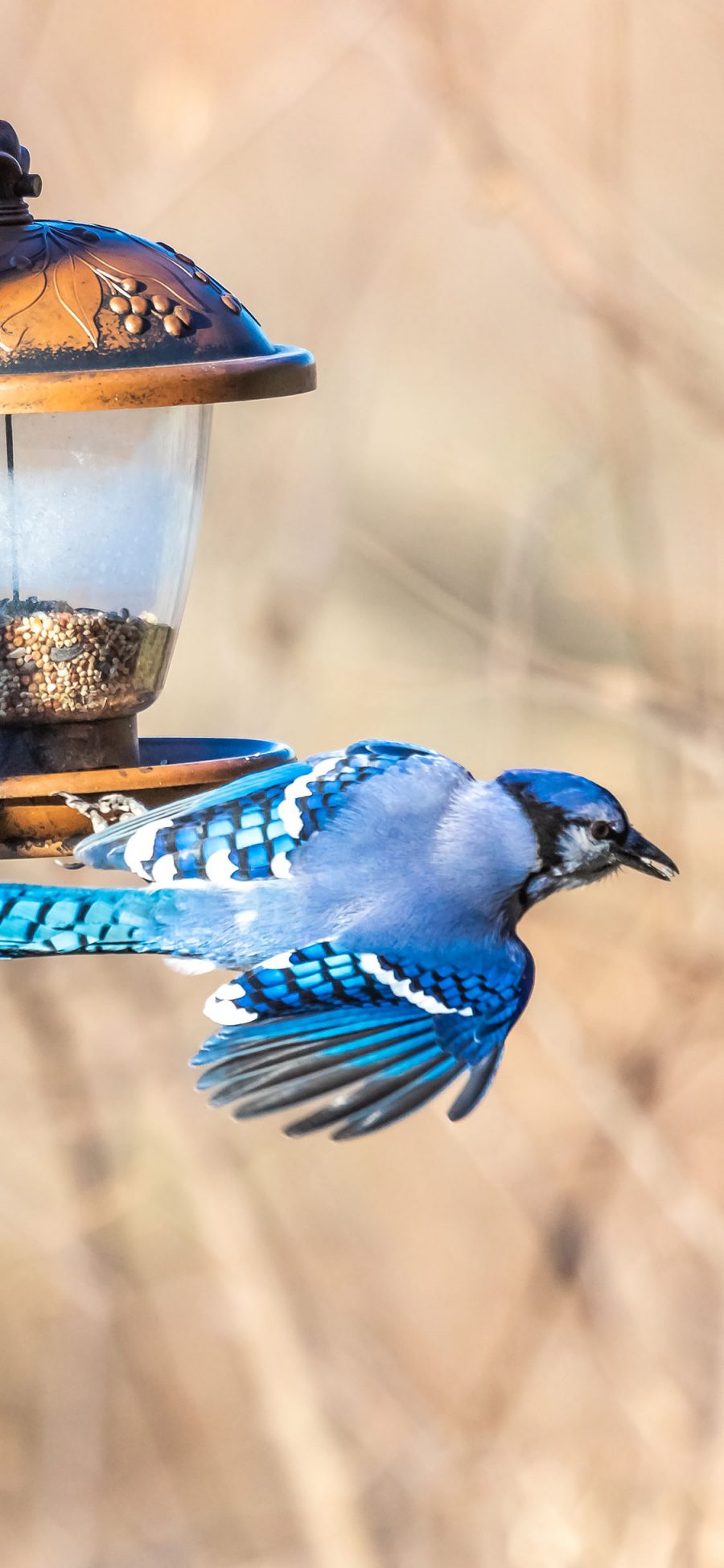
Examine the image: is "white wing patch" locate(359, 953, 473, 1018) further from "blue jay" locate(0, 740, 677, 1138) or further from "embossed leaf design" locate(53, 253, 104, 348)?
"embossed leaf design" locate(53, 253, 104, 348)

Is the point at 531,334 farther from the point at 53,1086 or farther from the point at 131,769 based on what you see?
the point at 131,769

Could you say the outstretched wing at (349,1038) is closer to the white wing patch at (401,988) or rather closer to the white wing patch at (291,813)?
the white wing patch at (401,988)

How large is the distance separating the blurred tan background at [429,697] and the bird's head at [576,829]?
293 centimetres

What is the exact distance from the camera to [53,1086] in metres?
6.07

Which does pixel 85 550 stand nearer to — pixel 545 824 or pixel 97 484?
pixel 97 484

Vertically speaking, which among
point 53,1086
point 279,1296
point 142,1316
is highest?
point 53,1086

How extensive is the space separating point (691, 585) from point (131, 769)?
13.7 feet

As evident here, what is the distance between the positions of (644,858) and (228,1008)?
73cm

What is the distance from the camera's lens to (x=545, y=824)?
2.91m

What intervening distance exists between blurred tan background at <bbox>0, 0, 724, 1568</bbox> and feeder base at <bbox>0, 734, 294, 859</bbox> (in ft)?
10.2

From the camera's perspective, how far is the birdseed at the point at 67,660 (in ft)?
9.79

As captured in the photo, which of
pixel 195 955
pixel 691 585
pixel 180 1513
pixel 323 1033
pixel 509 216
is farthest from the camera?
pixel 180 1513

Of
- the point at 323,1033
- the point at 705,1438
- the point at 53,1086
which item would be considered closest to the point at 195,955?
the point at 323,1033

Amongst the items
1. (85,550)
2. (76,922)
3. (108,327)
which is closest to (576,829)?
(76,922)
